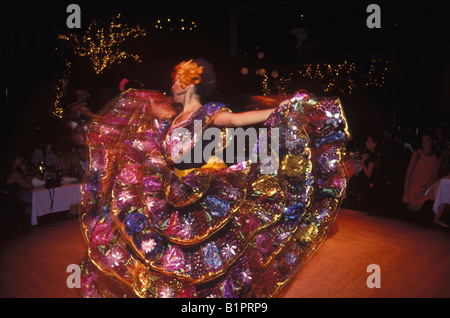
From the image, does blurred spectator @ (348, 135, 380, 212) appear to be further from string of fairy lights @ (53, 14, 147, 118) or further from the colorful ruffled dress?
string of fairy lights @ (53, 14, 147, 118)

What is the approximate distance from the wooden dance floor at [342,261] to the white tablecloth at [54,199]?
231 millimetres

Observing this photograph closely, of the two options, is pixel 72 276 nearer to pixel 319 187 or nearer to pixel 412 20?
pixel 319 187

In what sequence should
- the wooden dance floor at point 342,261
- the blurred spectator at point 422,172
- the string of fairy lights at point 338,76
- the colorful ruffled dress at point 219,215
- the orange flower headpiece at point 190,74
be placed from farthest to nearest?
the string of fairy lights at point 338,76, the blurred spectator at point 422,172, the wooden dance floor at point 342,261, the orange flower headpiece at point 190,74, the colorful ruffled dress at point 219,215

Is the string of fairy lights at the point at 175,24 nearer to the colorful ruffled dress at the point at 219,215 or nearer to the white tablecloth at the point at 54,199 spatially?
the white tablecloth at the point at 54,199

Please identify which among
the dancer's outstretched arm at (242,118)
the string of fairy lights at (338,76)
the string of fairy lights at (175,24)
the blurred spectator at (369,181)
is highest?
the string of fairy lights at (175,24)

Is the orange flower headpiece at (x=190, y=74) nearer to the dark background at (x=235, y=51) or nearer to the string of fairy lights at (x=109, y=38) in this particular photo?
the dark background at (x=235, y=51)

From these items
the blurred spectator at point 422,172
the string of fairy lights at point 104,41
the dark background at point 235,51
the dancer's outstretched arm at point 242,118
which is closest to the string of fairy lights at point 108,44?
the string of fairy lights at point 104,41

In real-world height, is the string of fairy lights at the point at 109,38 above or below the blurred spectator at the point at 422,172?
above

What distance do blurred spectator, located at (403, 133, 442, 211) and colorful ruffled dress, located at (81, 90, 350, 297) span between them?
3050 millimetres

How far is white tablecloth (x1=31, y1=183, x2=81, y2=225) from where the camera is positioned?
→ 368 centimetres

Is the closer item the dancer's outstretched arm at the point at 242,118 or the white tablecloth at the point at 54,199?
the dancer's outstretched arm at the point at 242,118

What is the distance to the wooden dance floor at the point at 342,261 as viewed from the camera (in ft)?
7.86

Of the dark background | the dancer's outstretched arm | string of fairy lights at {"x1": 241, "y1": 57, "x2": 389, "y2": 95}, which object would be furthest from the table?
string of fairy lights at {"x1": 241, "y1": 57, "x2": 389, "y2": 95}

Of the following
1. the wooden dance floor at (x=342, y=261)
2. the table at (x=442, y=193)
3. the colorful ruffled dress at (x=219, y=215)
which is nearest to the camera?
the colorful ruffled dress at (x=219, y=215)
